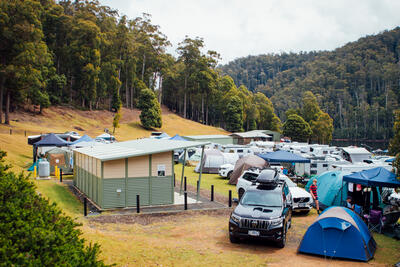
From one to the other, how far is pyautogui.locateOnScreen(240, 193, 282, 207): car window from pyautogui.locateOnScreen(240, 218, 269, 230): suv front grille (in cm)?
118

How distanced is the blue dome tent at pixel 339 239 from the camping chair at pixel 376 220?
9.74ft

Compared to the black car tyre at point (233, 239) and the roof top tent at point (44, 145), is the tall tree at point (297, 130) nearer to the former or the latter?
the roof top tent at point (44, 145)

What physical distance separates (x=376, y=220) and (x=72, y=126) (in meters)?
50.3

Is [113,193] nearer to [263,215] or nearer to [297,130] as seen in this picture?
[263,215]

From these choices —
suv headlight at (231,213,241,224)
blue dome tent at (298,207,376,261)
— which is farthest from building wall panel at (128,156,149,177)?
blue dome tent at (298,207,376,261)

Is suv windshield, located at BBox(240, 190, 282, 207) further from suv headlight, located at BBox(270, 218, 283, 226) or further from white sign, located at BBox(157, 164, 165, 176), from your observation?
white sign, located at BBox(157, 164, 165, 176)

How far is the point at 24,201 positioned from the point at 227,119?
7882 cm

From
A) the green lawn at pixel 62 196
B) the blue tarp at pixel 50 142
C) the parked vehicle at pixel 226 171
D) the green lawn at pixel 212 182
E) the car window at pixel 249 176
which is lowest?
the green lawn at pixel 212 182

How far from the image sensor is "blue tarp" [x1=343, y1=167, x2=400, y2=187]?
1268 cm

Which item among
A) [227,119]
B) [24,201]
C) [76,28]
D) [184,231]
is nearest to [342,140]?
[227,119]

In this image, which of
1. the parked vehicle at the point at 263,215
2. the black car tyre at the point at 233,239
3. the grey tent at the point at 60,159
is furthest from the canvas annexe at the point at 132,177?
the grey tent at the point at 60,159

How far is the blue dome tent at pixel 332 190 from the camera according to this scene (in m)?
15.8

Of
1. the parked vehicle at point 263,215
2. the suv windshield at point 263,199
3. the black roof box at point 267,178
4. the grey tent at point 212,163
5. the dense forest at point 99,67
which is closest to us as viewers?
the parked vehicle at point 263,215

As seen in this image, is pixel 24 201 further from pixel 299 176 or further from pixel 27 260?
pixel 299 176
